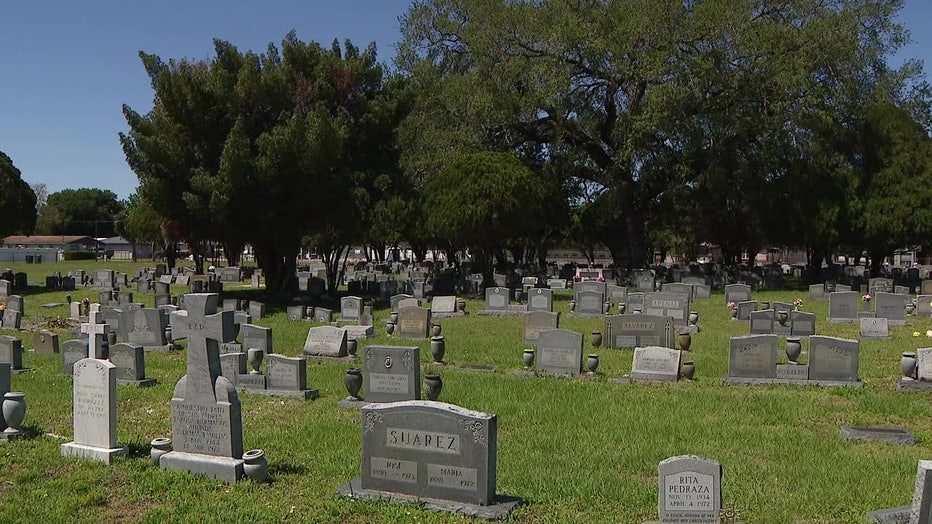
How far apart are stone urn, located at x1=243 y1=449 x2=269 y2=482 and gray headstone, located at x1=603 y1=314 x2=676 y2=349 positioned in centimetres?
1118

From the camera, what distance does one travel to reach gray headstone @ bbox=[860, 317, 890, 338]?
64.5ft

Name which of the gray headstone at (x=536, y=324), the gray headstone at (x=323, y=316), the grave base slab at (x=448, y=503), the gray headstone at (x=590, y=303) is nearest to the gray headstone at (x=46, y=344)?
the gray headstone at (x=323, y=316)

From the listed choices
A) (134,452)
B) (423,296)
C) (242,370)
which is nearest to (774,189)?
(423,296)

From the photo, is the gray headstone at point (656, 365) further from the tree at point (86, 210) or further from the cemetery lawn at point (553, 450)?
the tree at point (86, 210)

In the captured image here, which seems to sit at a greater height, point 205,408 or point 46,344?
point 205,408

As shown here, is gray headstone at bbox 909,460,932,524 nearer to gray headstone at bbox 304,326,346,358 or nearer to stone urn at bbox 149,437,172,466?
stone urn at bbox 149,437,172,466

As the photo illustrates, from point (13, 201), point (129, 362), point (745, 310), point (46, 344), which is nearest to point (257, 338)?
point (129, 362)

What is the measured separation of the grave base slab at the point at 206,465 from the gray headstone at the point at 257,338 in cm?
817

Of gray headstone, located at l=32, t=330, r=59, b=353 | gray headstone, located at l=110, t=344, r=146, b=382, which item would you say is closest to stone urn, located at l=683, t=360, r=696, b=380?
gray headstone, located at l=110, t=344, r=146, b=382

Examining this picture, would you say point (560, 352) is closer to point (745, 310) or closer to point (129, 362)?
point (129, 362)

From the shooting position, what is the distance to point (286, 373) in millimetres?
13000

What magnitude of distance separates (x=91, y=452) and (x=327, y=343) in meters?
8.55

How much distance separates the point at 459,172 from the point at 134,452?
1011 inches

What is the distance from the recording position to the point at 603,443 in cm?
967
